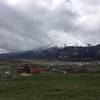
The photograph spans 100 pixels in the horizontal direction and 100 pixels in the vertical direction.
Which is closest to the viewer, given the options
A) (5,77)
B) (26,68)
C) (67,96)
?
(67,96)

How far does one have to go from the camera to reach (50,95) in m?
37.9

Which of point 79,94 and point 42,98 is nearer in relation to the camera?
point 42,98

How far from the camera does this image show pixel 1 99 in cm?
3491

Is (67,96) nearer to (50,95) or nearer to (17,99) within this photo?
(50,95)

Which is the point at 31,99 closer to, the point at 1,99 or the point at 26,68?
the point at 1,99

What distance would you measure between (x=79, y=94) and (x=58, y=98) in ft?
13.2

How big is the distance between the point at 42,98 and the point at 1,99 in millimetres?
4523

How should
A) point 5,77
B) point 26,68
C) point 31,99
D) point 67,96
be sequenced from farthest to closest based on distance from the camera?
point 26,68 < point 5,77 < point 67,96 < point 31,99

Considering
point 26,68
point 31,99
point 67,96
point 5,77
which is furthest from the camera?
point 26,68

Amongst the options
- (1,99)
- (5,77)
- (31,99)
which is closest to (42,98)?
(31,99)

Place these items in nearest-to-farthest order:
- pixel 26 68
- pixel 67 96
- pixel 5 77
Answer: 1. pixel 67 96
2. pixel 5 77
3. pixel 26 68

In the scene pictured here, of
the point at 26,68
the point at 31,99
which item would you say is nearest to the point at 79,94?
the point at 31,99

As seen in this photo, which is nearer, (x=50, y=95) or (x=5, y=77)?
(x=50, y=95)

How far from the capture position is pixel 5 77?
7662 centimetres
